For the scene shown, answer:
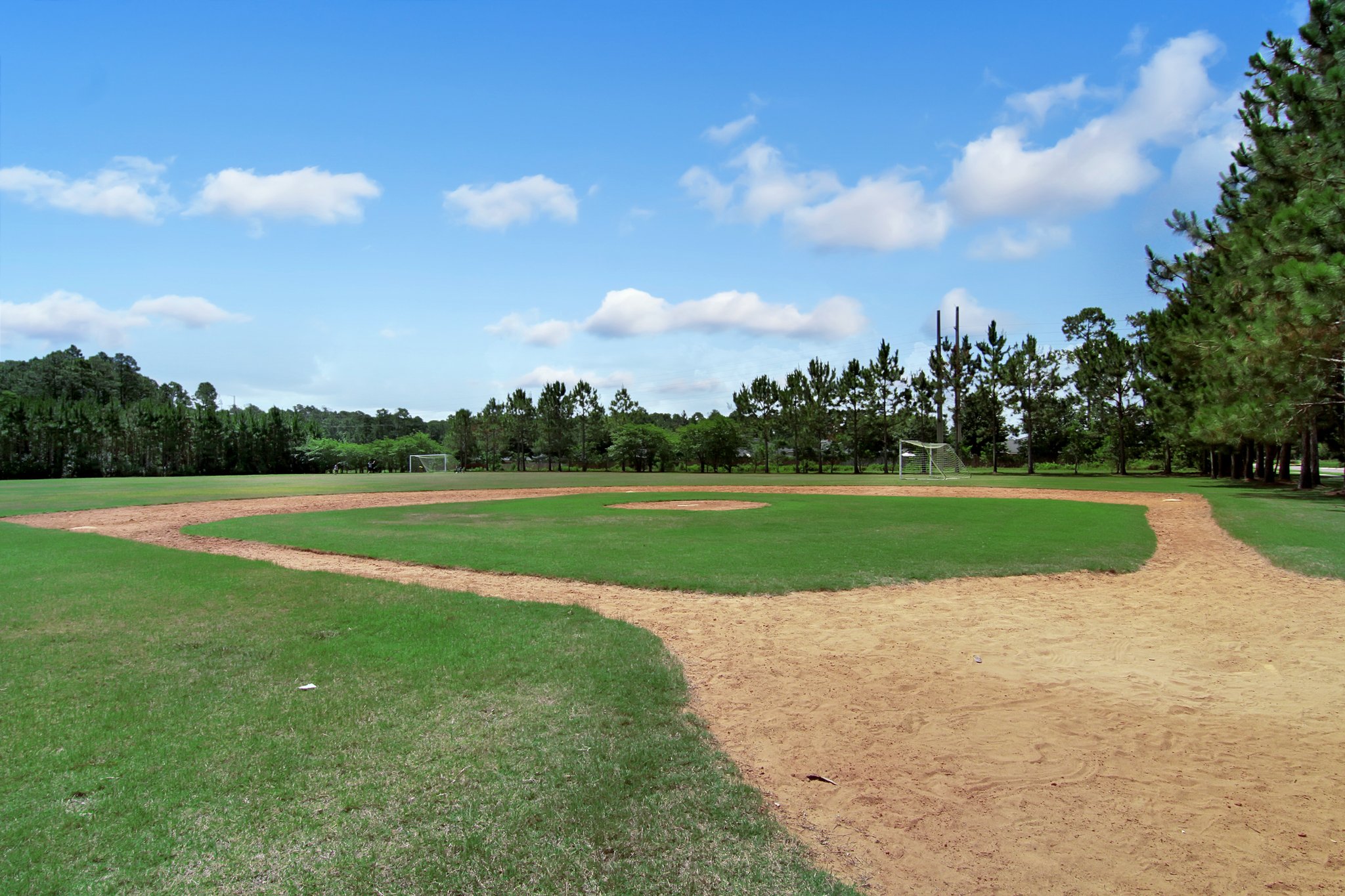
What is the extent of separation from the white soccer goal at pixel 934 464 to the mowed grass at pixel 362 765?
39.7 meters

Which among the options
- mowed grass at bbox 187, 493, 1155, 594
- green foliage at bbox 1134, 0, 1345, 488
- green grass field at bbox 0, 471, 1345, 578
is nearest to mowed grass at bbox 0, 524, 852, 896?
mowed grass at bbox 187, 493, 1155, 594

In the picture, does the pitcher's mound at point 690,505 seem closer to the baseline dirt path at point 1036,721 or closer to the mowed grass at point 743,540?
the mowed grass at point 743,540

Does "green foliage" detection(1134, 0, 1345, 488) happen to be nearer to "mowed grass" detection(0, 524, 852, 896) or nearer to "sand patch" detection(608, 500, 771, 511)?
"sand patch" detection(608, 500, 771, 511)

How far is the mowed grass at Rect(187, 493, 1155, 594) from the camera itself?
1186cm

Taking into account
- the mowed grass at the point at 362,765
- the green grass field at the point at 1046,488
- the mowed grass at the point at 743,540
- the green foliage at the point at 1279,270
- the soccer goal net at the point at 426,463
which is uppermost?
the green foliage at the point at 1279,270

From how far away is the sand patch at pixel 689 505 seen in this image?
24.7 meters

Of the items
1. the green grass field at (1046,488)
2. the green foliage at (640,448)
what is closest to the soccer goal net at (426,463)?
the green foliage at (640,448)

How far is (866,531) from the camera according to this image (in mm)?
16953

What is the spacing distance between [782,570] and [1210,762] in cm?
715

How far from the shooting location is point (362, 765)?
4574mm

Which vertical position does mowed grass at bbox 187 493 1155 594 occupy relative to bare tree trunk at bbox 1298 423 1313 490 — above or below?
below

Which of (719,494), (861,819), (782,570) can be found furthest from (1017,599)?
(719,494)

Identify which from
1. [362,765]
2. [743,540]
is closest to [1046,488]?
[743,540]

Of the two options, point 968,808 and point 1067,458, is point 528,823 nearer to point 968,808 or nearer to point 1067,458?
point 968,808
